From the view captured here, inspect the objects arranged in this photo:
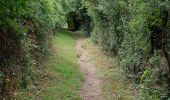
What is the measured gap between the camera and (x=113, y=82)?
16.6 meters

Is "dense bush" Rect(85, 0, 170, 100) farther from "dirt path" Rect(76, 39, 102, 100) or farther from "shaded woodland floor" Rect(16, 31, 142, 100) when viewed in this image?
"dirt path" Rect(76, 39, 102, 100)

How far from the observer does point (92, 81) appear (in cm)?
1734

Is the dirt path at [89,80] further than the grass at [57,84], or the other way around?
the dirt path at [89,80]

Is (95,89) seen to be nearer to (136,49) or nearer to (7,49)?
(136,49)

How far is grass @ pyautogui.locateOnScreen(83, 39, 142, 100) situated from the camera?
13.8 metres

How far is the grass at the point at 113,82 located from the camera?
13.8m

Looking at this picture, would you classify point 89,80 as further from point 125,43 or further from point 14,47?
point 14,47

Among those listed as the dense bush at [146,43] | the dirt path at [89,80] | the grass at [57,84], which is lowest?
the dirt path at [89,80]

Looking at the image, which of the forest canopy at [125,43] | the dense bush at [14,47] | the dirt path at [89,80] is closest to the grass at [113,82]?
the dirt path at [89,80]

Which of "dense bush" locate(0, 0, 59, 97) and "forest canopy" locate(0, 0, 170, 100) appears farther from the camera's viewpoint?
"forest canopy" locate(0, 0, 170, 100)

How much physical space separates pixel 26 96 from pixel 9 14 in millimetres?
3208

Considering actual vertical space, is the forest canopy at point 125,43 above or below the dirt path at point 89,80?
above

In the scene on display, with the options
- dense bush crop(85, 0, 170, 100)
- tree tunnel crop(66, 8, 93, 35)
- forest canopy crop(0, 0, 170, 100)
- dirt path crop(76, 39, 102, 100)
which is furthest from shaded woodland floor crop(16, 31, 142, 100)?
tree tunnel crop(66, 8, 93, 35)

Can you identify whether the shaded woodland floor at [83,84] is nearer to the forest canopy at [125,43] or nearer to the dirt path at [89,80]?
the dirt path at [89,80]
